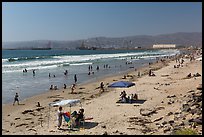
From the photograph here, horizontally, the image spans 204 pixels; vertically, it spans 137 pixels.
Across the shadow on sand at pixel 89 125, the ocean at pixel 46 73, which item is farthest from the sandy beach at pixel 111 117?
the ocean at pixel 46 73

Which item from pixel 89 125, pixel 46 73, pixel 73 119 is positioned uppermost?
pixel 73 119

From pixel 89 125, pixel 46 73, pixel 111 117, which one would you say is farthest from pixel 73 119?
pixel 46 73

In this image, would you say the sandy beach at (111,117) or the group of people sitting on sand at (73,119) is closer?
the sandy beach at (111,117)

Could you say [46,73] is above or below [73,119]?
below

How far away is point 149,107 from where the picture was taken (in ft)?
55.4

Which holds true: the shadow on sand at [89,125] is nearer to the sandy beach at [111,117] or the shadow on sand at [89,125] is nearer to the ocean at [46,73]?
the sandy beach at [111,117]

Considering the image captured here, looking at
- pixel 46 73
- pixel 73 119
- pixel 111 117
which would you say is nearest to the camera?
pixel 73 119

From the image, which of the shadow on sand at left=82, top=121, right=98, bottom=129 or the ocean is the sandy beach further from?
the ocean

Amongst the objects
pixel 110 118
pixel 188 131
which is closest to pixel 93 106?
pixel 110 118

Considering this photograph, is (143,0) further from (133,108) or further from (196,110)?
(133,108)

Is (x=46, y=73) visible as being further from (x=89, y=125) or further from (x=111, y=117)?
(x=89, y=125)

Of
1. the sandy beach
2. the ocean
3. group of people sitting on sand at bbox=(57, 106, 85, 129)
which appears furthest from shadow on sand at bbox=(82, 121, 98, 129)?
the ocean

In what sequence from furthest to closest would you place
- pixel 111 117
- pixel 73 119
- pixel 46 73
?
pixel 46 73, pixel 111 117, pixel 73 119

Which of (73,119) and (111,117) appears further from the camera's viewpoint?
(111,117)
